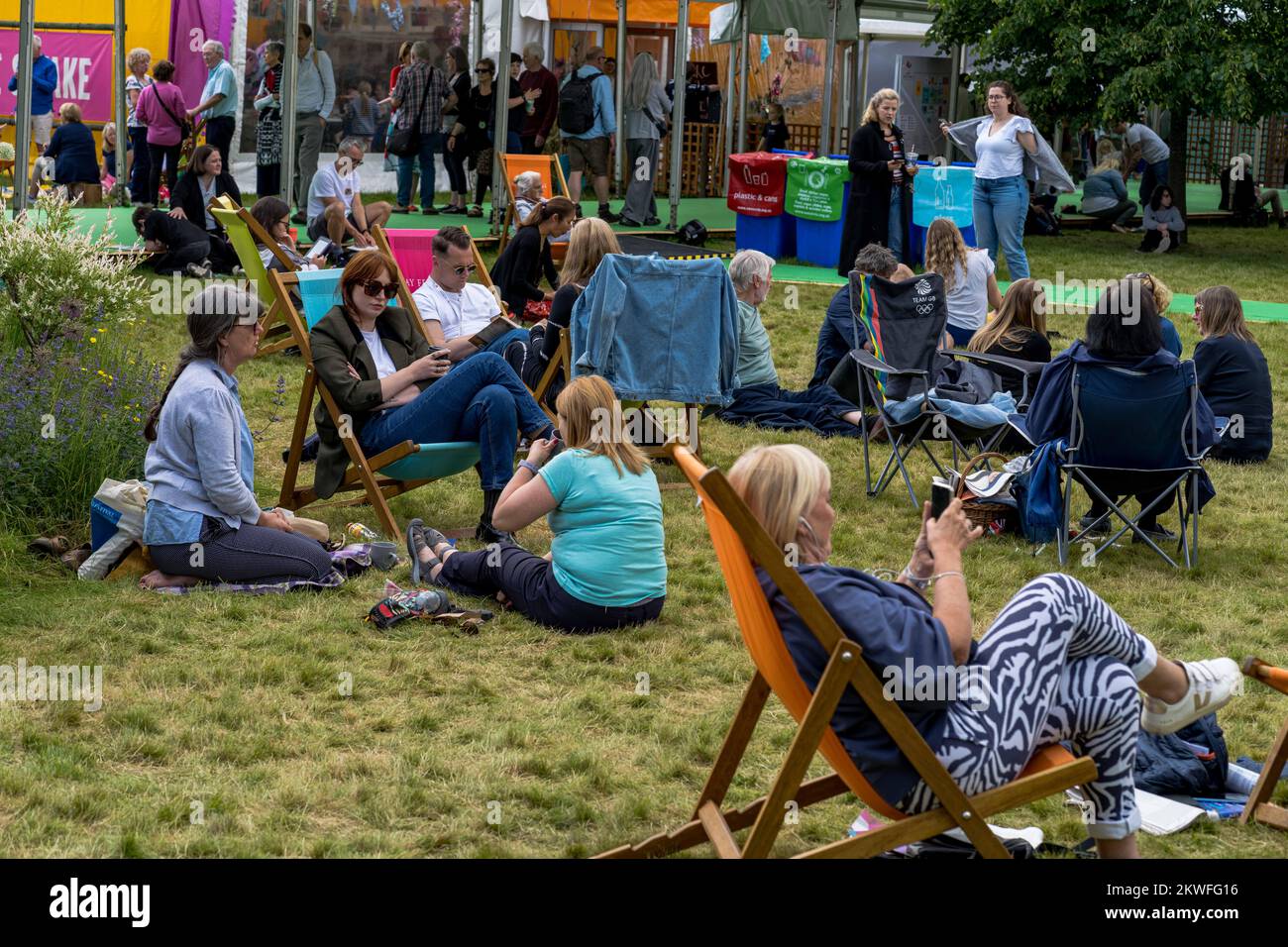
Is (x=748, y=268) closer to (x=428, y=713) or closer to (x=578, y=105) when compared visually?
(x=428, y=713)

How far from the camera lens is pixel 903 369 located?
760 cm

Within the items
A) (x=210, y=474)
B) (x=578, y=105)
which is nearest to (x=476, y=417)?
(x=210, y=474)

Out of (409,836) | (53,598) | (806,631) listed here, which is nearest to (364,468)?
(53,598)

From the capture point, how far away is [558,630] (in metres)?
5.45

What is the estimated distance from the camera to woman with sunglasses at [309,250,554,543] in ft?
21.2

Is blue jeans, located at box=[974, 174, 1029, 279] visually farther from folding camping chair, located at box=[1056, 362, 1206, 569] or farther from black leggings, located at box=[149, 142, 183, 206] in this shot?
black leggings, located at box=[149, 142, 183, 206]

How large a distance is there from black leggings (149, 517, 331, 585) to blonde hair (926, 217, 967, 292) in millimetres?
4769

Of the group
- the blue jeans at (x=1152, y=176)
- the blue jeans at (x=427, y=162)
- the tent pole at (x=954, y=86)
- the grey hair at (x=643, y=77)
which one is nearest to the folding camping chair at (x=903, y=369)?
the blue jeans at (x=427, y=162)

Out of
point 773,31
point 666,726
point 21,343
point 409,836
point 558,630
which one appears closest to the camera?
point 409,836

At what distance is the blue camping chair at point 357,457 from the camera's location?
643 cm

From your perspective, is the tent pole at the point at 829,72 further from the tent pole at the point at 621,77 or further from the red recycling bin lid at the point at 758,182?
the red recycling bin lid at the point at 758,182

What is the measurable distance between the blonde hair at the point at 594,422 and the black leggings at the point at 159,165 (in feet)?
35.1

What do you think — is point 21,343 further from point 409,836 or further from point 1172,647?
point 1172,647

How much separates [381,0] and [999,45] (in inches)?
279
